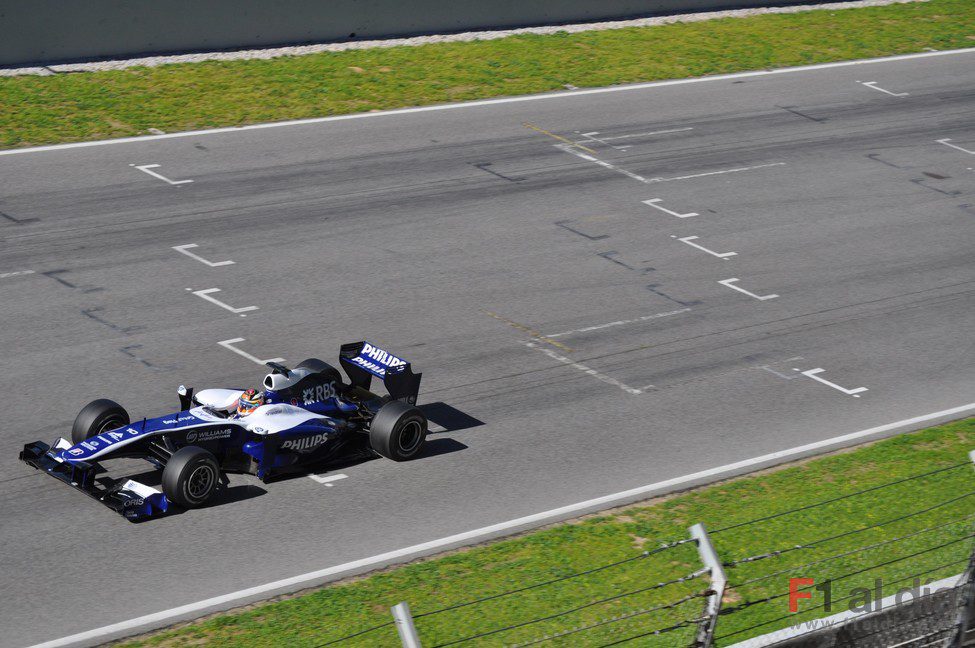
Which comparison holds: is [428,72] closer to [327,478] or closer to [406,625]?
[327,478]

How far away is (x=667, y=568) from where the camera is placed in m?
11.0

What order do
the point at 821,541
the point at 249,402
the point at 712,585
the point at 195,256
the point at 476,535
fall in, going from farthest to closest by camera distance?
Answer: the point at 195,256 < the point at 249,402 < the point at 476,535 < the point at 821,541 < the point at 712,585

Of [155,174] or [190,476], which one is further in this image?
[155,174]

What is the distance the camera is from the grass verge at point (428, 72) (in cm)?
2184

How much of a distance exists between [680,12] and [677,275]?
49.5 ft

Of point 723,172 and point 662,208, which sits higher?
point 723,172

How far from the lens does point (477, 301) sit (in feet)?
55.0

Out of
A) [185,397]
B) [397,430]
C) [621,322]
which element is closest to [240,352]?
[185,397]

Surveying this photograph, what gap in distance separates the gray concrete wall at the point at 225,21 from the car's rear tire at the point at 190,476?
14.0m

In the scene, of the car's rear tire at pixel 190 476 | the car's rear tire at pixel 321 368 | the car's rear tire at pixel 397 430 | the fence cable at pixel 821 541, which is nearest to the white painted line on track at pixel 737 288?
the fence cable at pixel 821 541

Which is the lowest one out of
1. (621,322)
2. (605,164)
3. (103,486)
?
(103,486)

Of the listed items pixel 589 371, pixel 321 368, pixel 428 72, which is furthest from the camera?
pixel 428 72

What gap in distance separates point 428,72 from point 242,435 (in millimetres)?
14771

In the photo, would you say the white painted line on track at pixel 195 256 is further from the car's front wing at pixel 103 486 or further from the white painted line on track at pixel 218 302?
the car's front wing at pixel 103 486
